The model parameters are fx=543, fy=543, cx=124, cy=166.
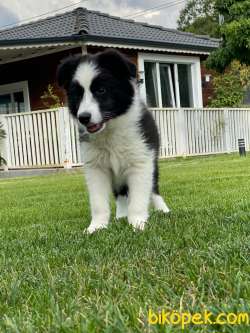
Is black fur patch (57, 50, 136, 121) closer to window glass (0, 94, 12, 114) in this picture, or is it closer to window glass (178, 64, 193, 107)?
window glass (0, 94, 12, 114)

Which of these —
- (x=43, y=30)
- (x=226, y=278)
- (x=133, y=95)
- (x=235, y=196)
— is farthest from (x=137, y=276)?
(x=43, y=30)

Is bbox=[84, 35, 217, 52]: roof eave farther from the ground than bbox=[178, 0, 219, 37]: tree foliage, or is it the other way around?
bbox=[178, 0, 219, 37]: tree foliage

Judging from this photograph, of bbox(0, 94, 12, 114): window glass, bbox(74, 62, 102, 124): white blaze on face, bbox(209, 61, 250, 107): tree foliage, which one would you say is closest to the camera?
bbox(74, 62, 102, 124): white blaze on face

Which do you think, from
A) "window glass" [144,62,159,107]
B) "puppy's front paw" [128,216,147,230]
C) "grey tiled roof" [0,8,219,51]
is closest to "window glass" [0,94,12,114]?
"grey tiled roof" [0,8,219,51]

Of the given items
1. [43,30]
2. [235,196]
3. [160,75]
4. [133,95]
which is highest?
[43,30]

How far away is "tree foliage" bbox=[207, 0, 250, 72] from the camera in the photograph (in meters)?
17.1

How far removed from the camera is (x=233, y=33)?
17.2 m

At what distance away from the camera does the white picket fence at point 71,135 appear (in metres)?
15.5

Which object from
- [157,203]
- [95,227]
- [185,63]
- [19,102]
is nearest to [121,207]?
[157,203]

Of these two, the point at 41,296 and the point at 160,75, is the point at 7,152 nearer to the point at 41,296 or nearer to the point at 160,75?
the point at 160,75

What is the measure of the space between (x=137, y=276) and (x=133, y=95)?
2.43 meters

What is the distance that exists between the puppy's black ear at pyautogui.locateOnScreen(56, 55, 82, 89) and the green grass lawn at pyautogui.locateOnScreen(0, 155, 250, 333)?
4.09 ft

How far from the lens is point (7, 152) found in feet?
54.3

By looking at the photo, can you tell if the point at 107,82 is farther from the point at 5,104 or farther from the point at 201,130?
the point at 5,104
